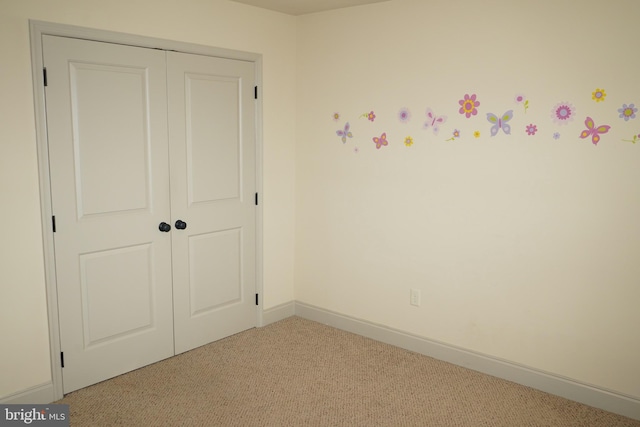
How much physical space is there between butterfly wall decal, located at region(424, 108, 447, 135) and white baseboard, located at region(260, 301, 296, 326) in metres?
1.89

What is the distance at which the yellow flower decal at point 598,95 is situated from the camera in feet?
9.02

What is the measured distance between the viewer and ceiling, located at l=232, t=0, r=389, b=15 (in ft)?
11.7

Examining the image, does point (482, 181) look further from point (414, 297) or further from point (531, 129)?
point (414, 297)

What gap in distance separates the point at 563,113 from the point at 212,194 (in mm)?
2323

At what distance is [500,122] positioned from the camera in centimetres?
310

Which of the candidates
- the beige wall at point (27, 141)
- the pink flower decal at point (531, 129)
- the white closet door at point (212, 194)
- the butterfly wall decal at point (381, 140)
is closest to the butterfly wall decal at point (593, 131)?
the pink flower decal at point (531, 129)

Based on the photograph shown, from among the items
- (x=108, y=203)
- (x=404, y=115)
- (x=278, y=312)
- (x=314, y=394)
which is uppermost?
(x=404, y=115)

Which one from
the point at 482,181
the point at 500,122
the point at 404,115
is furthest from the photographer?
the point at 404,115

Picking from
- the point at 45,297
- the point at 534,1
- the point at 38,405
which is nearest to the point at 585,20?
the point at 534,1

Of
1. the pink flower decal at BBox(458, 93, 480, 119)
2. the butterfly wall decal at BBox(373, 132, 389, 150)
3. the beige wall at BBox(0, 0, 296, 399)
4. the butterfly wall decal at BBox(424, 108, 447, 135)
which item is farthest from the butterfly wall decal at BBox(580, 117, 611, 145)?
the beige wall at BBox(0, 0, 296, 399)

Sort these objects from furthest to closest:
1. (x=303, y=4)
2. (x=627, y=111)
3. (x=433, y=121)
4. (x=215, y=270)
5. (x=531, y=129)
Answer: (x=215, y=270), (x=303, y=4), (x=433, y=121), (x=531, y=129), (x=627, y=111)

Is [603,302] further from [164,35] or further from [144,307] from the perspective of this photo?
[164,35]

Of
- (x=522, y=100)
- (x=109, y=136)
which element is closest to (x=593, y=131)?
(x=522, y=100)

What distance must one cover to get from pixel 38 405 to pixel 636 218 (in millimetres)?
3425
